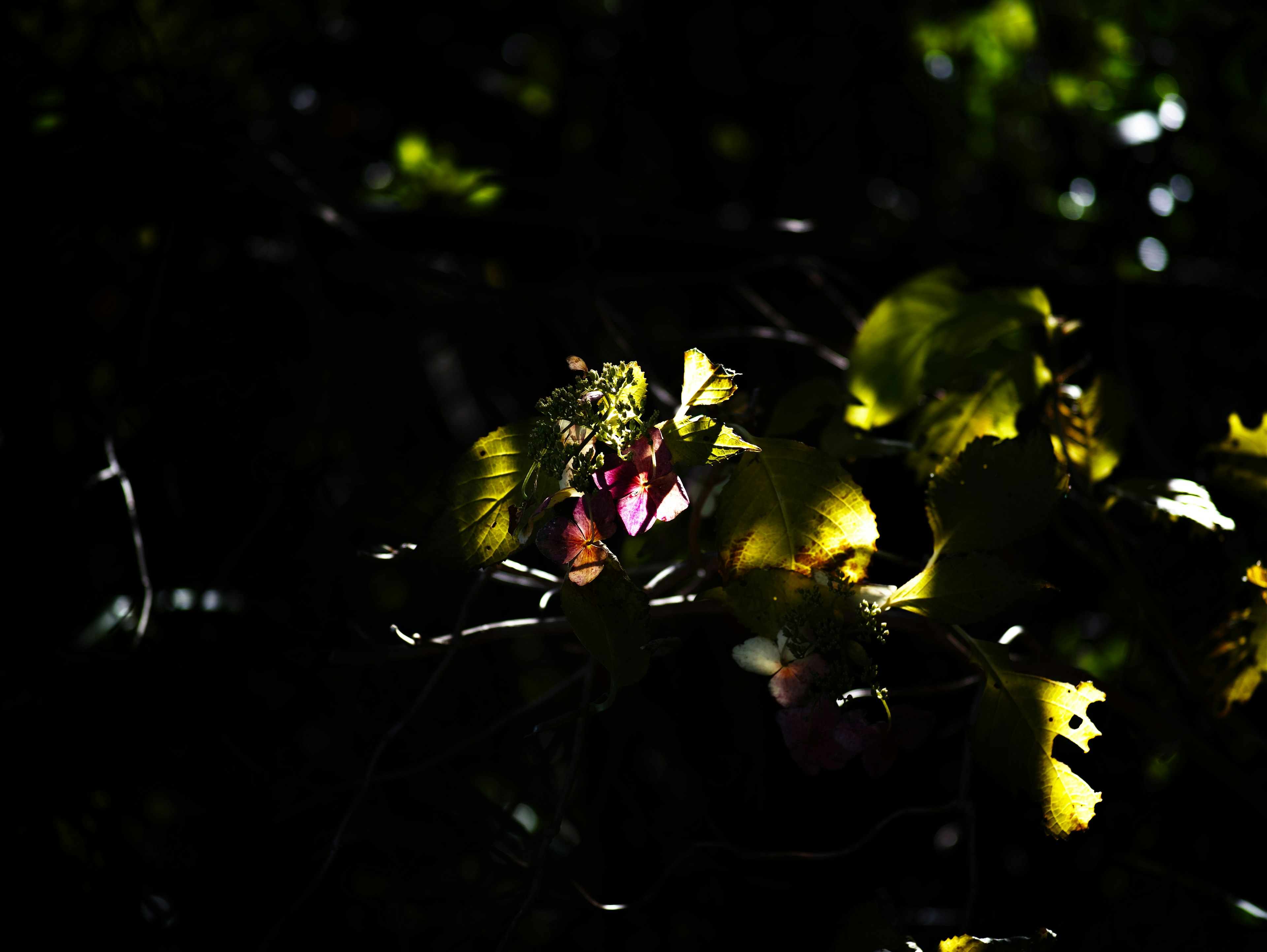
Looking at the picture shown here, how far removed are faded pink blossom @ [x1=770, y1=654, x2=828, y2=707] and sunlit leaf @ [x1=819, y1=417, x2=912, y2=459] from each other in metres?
0.15

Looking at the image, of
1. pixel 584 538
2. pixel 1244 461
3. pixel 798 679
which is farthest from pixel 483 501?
pixel 1244 461

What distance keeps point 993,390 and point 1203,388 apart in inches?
14.8

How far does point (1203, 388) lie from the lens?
734 mm

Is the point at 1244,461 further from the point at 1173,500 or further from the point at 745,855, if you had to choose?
the point at 745,855

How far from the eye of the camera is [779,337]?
2.01 feet

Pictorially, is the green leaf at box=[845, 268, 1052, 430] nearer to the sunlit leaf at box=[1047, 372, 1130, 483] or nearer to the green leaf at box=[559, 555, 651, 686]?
the sunlit leaf at box=[1047, 372, 1130, 483]

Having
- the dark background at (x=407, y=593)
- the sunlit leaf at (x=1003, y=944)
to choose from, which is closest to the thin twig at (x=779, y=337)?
the dark background at (x=407, y=593)

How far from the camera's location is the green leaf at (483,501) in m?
0.35

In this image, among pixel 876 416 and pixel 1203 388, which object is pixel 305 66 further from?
pixel 1203 388

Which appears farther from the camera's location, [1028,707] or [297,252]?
[297,252]

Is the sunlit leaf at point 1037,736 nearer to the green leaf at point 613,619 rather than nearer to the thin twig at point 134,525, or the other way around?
the green leaf at point 613,619

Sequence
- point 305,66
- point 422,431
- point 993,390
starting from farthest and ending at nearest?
point 305,66
point 422,431
point 993,390

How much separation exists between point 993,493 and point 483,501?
24 centimetres

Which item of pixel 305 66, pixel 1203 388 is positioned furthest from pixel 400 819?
pixel 305 66
